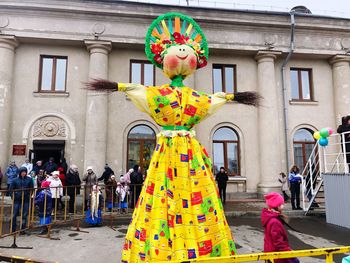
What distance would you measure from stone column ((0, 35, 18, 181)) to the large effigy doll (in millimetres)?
10113

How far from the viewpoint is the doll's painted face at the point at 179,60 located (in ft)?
13.6

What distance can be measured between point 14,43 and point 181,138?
11673mm

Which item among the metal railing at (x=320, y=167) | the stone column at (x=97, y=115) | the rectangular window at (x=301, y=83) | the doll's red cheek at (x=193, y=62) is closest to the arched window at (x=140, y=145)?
the stone column at (x=97, y=115)

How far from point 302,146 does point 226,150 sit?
3873 millimetres

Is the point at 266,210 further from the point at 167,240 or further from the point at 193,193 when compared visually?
the point at 167,240

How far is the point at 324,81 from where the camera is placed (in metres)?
15.1

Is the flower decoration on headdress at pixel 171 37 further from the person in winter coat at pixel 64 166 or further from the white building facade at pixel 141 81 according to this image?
the white building facade at pixel 141 81

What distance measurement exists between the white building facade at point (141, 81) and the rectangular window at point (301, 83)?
5 centimetres

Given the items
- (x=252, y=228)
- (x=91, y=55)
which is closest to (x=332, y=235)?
(x=252, y=228)

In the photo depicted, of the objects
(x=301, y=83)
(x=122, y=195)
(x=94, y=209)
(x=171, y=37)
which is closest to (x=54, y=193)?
(x=94, y=209)

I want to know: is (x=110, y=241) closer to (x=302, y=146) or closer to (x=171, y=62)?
(x=171, y=62)

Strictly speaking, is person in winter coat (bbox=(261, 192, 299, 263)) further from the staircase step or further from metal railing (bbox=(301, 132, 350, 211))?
the staircase step

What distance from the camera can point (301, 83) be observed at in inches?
596

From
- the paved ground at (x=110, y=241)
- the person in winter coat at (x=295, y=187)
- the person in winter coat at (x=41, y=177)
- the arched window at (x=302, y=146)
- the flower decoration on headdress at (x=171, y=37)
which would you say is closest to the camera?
the flower decoration on headdress at (x=171, y=37)
